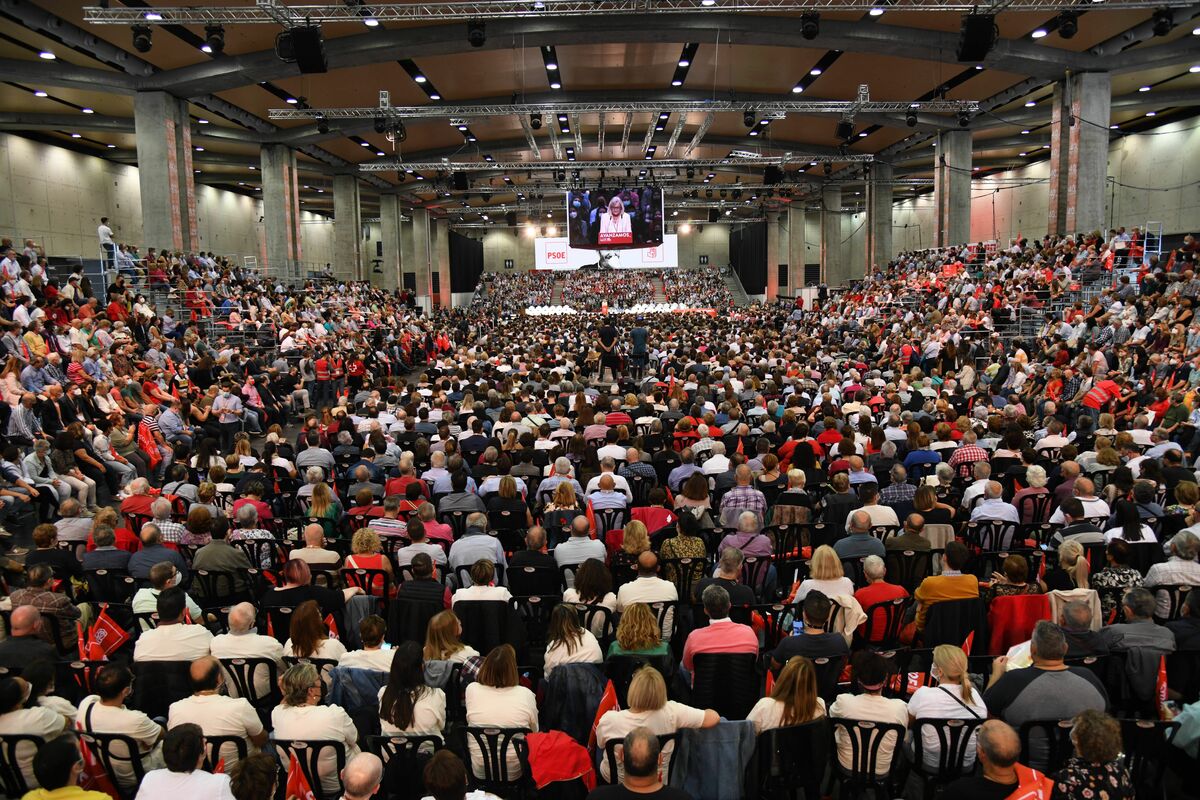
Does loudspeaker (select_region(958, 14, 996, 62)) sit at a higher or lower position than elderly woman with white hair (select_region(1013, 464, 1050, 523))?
higher

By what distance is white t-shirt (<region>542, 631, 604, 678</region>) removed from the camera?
402 centimetres

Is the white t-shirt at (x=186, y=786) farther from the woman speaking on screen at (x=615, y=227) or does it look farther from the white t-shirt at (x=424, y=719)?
the woman speaking on screen at (x=615, y=227)

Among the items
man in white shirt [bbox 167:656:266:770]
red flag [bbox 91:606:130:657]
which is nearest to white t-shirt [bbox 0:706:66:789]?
man in white shirt [bbox 167:656:266:770]

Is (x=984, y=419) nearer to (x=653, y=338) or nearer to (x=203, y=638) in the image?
(x=203, y=638)

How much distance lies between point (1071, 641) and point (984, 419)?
662 centimetres

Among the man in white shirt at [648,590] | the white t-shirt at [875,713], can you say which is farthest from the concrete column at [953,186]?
the white t-shirt at [875,713]

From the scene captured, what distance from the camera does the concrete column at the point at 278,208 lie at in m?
25.7

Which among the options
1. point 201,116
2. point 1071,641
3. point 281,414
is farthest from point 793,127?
point 1071,641

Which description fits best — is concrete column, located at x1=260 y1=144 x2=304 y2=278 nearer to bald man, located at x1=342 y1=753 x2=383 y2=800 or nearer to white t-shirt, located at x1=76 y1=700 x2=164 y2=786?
white t-shirt, located at x1=76 y1=700 x2=164 y2=786

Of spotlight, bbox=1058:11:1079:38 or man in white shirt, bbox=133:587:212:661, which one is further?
spotlight, bbox=1058:11:1079:38

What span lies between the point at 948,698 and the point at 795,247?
39.8 m

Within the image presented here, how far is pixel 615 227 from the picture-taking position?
1189 inches

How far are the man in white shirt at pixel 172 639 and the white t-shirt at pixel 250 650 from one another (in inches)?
3.4

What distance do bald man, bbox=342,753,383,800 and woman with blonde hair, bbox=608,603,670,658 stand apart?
146cm
